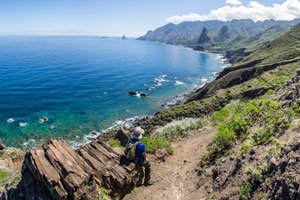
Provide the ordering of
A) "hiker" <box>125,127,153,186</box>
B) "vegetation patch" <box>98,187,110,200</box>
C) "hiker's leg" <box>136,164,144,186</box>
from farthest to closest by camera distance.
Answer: "hiker's leg" <box>136,164,144,186</box>
"hiker" <box>125,127,153,186</box>
"vegetation patch" <box>98,187,110,200</box>

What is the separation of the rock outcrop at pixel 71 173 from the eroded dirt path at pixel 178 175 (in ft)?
4.72

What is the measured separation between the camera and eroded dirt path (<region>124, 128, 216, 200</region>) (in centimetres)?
1623

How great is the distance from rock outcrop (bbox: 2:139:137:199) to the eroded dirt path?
1438 mm

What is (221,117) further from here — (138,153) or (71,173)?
(71,173)

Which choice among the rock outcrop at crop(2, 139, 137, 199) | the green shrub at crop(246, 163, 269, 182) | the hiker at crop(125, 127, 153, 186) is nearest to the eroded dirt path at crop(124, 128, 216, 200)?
the hiker at crop(125, 127, 153, 186)

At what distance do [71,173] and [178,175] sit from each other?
325 inches

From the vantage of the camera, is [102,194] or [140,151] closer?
[102,194]

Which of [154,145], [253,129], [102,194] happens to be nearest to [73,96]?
[154,145]

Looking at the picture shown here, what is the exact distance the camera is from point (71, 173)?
13398 millimetres

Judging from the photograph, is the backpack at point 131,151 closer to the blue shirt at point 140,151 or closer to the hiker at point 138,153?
the hiker at point 138,153

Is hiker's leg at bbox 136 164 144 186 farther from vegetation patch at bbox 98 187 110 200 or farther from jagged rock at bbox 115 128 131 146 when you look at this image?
jagged rock at bbox 115 128 131 146

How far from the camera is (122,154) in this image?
17.5 meters

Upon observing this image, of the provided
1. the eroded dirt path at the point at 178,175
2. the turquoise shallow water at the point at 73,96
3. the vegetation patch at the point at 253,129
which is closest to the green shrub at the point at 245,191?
the eroded dirt path at the point at 178,175

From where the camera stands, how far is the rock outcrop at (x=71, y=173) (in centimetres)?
1312
